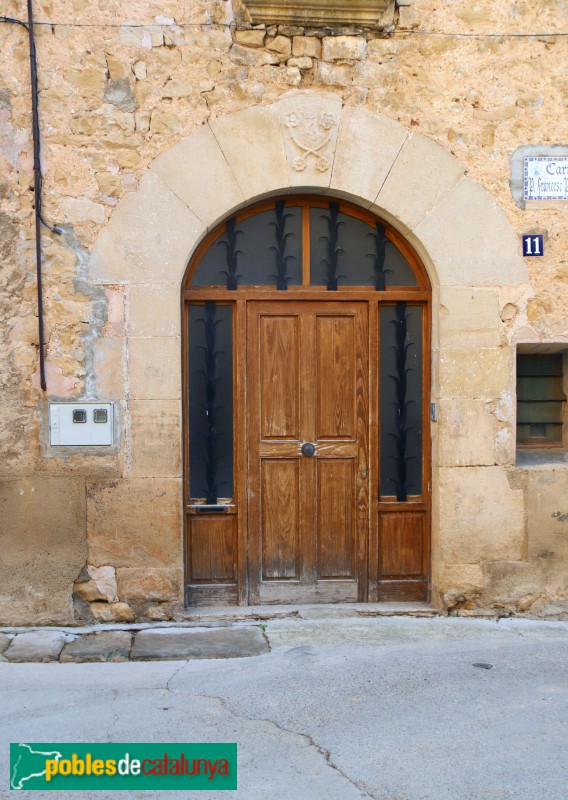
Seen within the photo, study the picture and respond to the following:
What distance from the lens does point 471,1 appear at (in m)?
5.47

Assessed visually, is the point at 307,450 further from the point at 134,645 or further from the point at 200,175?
the point at 200,175

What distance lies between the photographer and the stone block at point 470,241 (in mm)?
5477

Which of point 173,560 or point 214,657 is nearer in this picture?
point 214,657

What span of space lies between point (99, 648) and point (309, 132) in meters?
3.35

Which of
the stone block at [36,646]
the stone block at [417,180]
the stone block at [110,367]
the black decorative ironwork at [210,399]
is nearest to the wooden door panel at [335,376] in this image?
the black decorative ironwork at [210,399]

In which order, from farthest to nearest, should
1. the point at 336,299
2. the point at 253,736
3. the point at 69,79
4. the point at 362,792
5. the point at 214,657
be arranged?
the point at 336,299 < the point at 69,79 < the point at 214,657 < the point at 253,736 < the point at 362,792

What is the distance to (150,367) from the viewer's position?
17.5ft

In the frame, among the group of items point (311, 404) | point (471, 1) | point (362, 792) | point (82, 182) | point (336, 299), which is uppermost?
point (471, 1)

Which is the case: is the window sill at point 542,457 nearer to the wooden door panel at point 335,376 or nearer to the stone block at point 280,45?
the wooden door panel at point 335,376

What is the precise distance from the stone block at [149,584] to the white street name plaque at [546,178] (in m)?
3.30

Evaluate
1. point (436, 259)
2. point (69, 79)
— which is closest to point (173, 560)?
point (436, 259)

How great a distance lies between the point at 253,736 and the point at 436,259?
123 inches

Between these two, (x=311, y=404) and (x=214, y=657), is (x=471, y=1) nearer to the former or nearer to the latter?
(x=311, y=404)

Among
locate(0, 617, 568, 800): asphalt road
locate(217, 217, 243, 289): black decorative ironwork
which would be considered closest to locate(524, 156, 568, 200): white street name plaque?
locate(217, 217, 243, 289): black decorative ironwork
